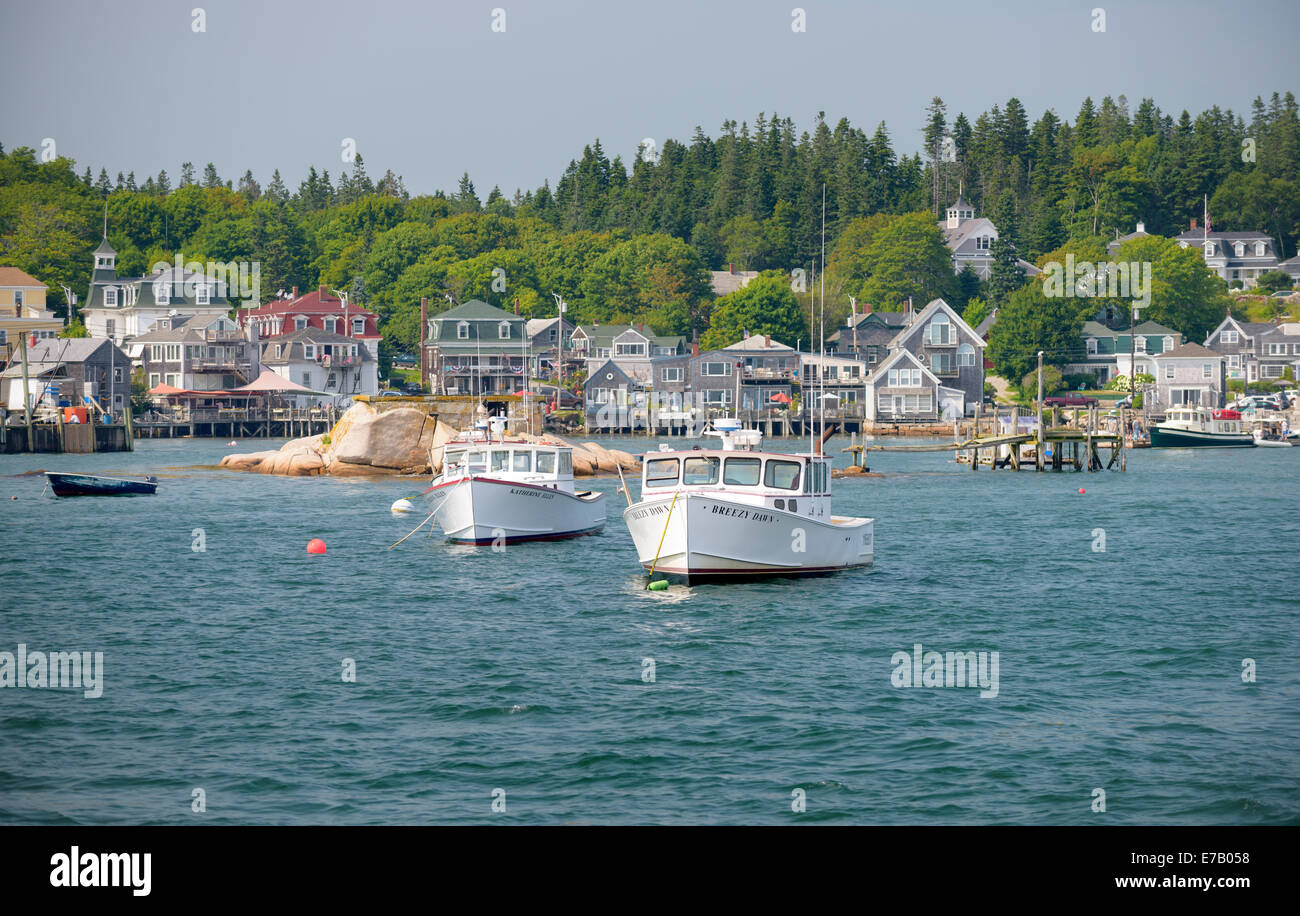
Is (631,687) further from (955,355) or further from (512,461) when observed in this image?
(955,355)

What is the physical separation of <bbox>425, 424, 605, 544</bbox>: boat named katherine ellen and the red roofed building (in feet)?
362

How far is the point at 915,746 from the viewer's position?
19.6m

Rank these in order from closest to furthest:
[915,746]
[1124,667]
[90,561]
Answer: [915,746] → [1124,667] → [90,561]

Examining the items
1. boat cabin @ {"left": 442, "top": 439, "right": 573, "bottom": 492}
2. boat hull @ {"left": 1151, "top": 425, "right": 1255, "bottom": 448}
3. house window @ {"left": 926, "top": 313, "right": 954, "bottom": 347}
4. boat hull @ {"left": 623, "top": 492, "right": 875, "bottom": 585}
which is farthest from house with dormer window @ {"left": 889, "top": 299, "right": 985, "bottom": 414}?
boat hull @ {"left": 623, "top": 492, "right": 875, "bottom": 585}

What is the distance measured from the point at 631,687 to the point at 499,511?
19.7 m

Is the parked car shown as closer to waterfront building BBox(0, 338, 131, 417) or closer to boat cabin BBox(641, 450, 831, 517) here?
waterfront building BBox(0, 338, 131, 417)

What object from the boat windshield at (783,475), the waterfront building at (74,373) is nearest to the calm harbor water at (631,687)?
the boat windshield at (783,475)

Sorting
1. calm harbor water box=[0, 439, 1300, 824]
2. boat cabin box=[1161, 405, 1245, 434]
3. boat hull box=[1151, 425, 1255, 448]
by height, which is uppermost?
boat cabin box=[1161, 405, 1245, 434]

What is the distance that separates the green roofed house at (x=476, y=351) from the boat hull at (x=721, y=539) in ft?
362

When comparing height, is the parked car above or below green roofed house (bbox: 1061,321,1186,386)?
below

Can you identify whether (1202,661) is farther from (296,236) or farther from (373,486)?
(296,236)

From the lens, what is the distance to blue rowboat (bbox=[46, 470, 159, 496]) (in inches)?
2486
